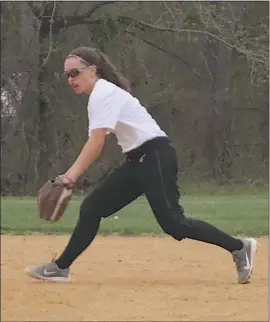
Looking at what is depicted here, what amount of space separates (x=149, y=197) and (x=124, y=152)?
34 cm

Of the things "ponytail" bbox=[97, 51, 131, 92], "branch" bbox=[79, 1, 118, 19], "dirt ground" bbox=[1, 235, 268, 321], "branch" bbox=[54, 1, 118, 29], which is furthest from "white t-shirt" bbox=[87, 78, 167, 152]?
"branch" bbox=[79, 1, 118, 19]

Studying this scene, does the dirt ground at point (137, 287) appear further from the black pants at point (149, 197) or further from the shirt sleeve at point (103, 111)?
the shirt sleeve at point (103, 111)

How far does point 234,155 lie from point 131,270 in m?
19.4

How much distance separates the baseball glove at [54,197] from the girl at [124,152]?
0.08 metres

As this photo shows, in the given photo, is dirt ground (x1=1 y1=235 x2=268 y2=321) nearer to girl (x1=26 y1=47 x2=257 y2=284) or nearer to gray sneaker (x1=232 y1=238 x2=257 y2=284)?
gray sneaker (x1=232 y1=238 x2=257 y2=284)

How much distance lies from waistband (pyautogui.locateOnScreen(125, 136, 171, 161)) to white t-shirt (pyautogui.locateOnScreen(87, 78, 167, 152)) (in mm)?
23

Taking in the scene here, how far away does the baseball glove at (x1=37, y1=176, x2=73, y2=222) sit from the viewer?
18.7 ft

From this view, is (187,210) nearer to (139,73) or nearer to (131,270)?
(131,270)

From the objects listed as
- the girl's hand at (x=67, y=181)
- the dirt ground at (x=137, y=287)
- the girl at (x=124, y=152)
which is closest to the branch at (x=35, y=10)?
the dirt ground at (x=137, y=287)

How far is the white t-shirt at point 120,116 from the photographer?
5621mm

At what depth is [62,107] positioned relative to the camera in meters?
23.1

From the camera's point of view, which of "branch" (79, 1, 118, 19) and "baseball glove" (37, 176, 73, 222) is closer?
"baseball glove" (37, 176, 73, 222)

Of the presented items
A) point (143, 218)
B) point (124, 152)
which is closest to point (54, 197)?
point (124, 152)

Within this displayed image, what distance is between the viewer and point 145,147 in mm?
5848
